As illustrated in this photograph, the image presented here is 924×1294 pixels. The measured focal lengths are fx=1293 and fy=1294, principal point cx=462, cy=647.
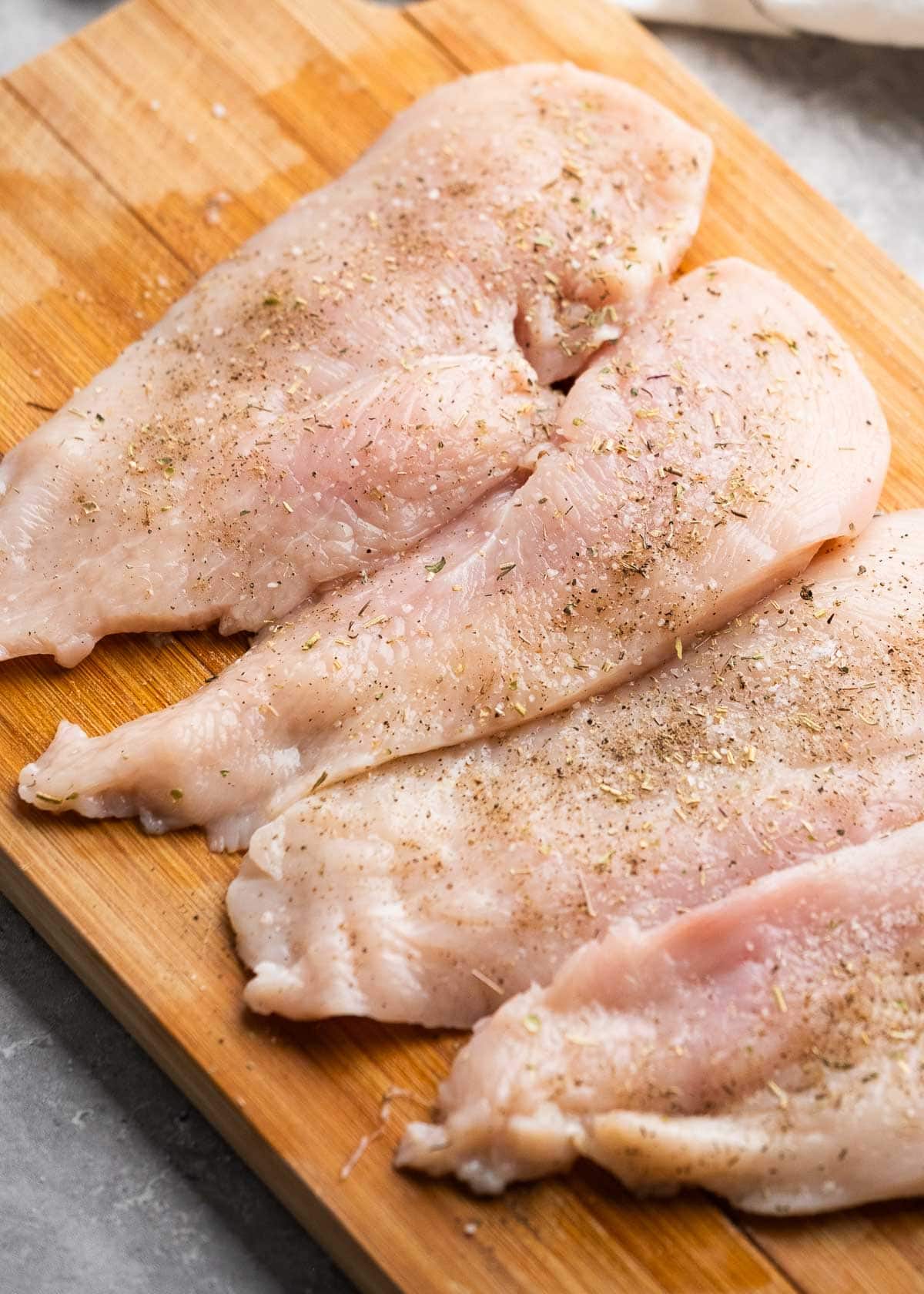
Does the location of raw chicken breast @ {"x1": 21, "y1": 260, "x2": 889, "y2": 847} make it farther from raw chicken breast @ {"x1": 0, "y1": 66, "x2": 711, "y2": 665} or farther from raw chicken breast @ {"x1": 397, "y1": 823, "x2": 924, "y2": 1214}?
raw chicken breast @ {"x1": 397, "y1": 823, "x2": 924, "y2": 1214}

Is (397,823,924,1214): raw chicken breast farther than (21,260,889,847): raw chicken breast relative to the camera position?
No

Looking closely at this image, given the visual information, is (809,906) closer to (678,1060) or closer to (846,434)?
(678,1060)

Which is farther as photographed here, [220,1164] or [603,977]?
[220,1164]

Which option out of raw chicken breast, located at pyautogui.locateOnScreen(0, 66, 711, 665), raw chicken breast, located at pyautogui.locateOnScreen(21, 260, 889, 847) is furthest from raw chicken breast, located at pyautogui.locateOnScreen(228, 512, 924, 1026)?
raw chicken breast, located at pyautogui.locateOnScreen(0, 66, 711, 665)

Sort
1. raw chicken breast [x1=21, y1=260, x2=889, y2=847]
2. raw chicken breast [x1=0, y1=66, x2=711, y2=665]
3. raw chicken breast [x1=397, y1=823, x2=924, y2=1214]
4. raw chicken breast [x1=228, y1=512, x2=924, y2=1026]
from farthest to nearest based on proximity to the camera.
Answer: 1. raw chicken breast [x1=0, y1=66, x2=711, y2=665]
2. raw chicken breast [x1=21, y1=260, x2=889, y2=847]
3. raw chicken breast [x1=228, y1=512, x2=924, y2=1026]
4. raw chicken breast [x1=397, y1=823, x2=924, y2=1214]

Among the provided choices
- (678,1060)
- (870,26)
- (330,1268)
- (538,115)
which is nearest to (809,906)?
(678,1060)

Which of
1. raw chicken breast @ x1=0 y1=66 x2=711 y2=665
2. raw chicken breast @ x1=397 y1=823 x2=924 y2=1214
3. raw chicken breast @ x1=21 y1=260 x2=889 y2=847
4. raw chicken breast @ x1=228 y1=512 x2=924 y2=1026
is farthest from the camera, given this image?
raw chicken breast @ x1=0 y1=66 x2=711 y2=665

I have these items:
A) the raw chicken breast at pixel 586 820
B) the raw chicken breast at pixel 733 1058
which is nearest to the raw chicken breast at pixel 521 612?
the raw chicken breast at pixel 586 820
